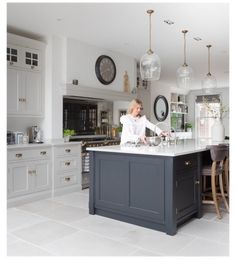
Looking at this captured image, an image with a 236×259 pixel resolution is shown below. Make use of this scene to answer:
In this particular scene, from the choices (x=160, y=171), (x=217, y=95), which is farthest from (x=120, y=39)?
(x=217, y=95)

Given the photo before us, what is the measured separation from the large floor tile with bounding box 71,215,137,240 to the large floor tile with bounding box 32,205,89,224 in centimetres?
16

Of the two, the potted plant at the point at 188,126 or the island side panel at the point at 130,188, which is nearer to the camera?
the island side panel at the point at 130,188

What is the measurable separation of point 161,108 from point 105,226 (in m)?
6.90

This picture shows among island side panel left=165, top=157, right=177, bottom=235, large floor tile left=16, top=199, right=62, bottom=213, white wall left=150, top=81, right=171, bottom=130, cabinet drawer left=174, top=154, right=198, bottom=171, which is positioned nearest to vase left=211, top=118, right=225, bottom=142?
cabinet drawer left=174, top=154, right=198, bottom=171

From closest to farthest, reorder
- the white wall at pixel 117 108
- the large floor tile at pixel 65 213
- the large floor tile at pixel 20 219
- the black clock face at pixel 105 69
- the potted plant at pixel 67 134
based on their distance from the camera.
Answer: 1. the large floor tile at pixel 20 219
2. the large floor tile at pixel 65 213
3. the potted plant at pixel 67 134
4. the black clock face at pixel 105 69
5. the white wall at pixel 117 108

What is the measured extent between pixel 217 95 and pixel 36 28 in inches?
334

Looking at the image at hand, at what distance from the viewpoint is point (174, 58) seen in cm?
677

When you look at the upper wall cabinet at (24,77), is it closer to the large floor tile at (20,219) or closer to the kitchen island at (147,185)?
the large floor tile at (20,219)

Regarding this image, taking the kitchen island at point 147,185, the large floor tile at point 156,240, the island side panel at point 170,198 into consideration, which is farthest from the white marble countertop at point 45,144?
the island side panel at point 170,198

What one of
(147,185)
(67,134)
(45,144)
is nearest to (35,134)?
(45,144)

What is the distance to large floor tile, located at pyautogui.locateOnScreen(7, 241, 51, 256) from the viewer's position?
2576mm

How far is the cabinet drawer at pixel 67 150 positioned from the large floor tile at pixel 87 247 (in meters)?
2.10

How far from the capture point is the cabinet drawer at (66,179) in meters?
4.91

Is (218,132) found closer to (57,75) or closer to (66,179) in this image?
(66,179)
